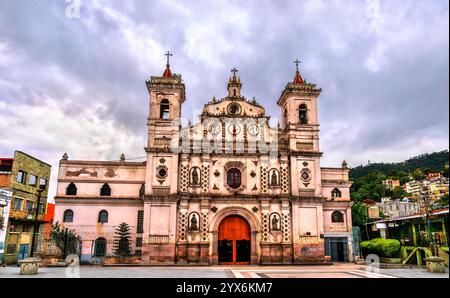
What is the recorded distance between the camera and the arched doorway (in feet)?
86.0

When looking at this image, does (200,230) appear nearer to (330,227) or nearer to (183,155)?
(183,155)

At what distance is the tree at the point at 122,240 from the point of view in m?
25.9

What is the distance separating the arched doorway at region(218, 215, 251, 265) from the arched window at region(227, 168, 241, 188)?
245 cm

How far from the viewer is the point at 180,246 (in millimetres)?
25625

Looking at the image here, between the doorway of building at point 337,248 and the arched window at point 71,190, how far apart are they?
20.1 m

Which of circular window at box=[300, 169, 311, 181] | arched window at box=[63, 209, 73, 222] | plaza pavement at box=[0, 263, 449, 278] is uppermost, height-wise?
circular window at box=[300, 169, 311, 181]

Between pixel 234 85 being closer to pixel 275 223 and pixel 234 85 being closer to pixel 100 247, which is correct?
pixel 275 223

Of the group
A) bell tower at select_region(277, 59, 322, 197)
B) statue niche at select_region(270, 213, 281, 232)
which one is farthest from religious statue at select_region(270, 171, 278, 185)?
statue niche at select_region(270, 213, 281, 232)

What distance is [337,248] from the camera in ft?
92.8

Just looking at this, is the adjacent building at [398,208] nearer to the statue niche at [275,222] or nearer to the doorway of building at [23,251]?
the statue niche at [275,222]

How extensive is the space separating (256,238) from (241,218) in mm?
1848

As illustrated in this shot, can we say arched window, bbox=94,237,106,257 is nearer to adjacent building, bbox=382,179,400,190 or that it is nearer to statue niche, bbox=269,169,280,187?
statue niche, bbox=269,169,280,187
